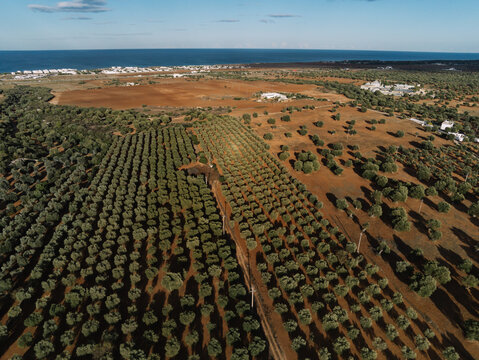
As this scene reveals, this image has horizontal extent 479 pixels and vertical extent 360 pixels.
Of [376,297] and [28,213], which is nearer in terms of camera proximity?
[376,297]

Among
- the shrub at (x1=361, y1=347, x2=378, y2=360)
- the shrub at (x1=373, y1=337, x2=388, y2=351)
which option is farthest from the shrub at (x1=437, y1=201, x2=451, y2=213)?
the shrub at (x1=361, y1=347, x2=378, y2=360)

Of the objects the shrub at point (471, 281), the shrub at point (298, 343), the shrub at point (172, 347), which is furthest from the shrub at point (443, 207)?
the shrub at point (172, 347)

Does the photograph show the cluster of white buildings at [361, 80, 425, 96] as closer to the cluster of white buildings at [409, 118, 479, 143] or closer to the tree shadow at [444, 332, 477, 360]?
the cluster of white buildings at [409, 118, 479, 143]

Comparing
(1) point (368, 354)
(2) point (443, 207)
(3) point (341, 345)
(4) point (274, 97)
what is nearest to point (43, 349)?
(3) point (341, 345)

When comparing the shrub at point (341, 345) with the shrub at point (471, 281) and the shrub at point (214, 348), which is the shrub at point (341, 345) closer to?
the shrub at point (214, 348)

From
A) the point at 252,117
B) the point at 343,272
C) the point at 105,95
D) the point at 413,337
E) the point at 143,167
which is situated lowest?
the point at 413,337

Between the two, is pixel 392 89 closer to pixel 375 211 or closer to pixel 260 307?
pixel 375 211

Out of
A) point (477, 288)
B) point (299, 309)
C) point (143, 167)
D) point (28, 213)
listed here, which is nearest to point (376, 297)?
point (299, 309)

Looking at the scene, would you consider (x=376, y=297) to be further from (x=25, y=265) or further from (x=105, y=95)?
(x=105, y=95)
